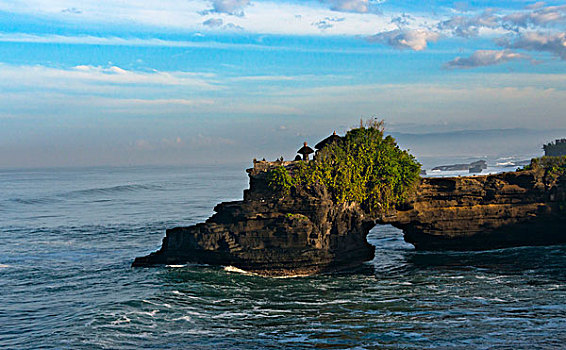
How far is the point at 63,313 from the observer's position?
107 ft

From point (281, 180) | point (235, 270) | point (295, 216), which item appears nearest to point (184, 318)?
point (235, 270)

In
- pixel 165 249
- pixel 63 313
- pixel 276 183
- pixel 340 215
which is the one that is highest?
pixel 276 183

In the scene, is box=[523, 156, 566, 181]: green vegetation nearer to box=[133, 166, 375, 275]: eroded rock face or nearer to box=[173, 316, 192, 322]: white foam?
box=[133, 166, 375, 275]: eroded rock face

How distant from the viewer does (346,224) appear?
42906mm

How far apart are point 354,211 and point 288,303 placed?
42.0 ft

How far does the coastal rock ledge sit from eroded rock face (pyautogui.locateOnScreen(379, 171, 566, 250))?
9 centimetres

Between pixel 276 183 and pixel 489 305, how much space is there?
18454 millimetres

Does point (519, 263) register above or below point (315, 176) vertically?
below

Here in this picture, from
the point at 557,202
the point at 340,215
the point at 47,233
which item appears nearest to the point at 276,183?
the point at 340,215

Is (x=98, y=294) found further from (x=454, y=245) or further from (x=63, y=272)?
(x=454, y=245)

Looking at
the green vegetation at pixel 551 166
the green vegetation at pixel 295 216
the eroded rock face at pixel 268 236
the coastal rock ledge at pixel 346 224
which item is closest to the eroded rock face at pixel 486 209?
the coastal rock ledge at pixel 346 224

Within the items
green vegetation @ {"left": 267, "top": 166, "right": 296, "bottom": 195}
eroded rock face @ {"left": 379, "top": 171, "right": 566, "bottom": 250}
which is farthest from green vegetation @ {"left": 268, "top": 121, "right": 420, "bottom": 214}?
eroded rock face @ {"left": 379, "top": 171, "right": 566, "bottom": 250}

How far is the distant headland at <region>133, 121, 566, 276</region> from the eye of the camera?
132 feet

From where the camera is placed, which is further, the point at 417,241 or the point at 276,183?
the point at 417,241
